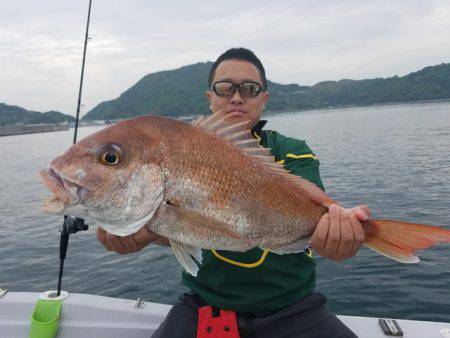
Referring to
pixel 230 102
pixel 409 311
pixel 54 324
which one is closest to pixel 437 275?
pixel 409 311

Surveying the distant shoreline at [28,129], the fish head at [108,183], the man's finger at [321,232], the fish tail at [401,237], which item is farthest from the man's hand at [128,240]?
the distant shoreline at [28,129]

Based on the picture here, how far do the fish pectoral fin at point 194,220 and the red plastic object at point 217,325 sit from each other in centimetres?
123

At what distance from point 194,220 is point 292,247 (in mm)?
774

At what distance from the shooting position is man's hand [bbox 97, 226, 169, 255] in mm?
2881

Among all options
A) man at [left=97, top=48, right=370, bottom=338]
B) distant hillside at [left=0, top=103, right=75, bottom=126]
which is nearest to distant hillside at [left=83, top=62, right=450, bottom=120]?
distant hillside at [left=0, top=103, right=75, bottom=126]

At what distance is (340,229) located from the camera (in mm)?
2752

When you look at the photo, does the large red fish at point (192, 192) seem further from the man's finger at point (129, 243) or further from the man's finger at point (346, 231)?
the man's finger at point (129, 243)

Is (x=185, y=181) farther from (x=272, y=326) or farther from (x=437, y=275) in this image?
(x=437, y=275)

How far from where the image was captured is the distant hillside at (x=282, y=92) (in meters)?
116

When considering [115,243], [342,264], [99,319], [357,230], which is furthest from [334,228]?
[342,264]

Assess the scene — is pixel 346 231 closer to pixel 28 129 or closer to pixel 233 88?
pixel 233 88

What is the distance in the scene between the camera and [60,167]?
238 centimetres

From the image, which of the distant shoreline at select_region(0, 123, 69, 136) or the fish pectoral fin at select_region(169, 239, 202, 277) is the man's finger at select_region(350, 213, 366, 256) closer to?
the fish pectoral fin at select_region(169, 239, 202, 277)

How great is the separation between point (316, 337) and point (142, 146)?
2.20 meters
